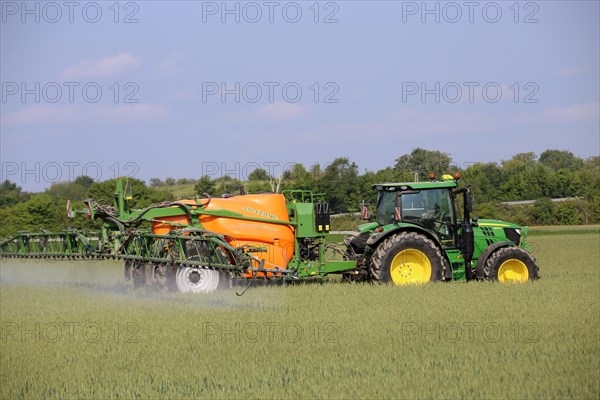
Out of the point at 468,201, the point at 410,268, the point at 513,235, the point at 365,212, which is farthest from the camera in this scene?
the point at 513,235

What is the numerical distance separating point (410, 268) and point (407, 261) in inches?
5.4

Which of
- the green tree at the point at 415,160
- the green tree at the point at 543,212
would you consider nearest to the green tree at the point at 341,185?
the green tree at the point at 415,160

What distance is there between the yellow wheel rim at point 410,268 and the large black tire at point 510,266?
1066 mm

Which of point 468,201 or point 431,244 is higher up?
point 468,201

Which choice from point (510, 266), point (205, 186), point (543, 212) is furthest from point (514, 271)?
point (543, 212)

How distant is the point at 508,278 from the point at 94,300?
296 inches

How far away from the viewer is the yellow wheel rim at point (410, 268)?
14039 mm

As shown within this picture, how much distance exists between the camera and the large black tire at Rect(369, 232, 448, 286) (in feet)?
45.6

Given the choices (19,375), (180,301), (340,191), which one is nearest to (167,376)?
(19,375)

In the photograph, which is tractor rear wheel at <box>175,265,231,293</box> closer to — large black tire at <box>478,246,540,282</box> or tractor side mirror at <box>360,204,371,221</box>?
tractor side mirror at <box>360,204,371,221</box>

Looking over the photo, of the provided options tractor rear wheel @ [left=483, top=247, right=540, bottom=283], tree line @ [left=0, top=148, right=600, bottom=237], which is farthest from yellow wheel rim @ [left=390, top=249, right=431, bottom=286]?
tree line @ [left=0, top=148, right=600, bottom=237]

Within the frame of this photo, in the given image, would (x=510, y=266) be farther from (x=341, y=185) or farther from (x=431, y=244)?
(x=341, y=185)

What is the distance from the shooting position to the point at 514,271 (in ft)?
47.5

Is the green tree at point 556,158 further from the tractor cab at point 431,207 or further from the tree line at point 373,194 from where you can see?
the tractor cab at point 431,207
